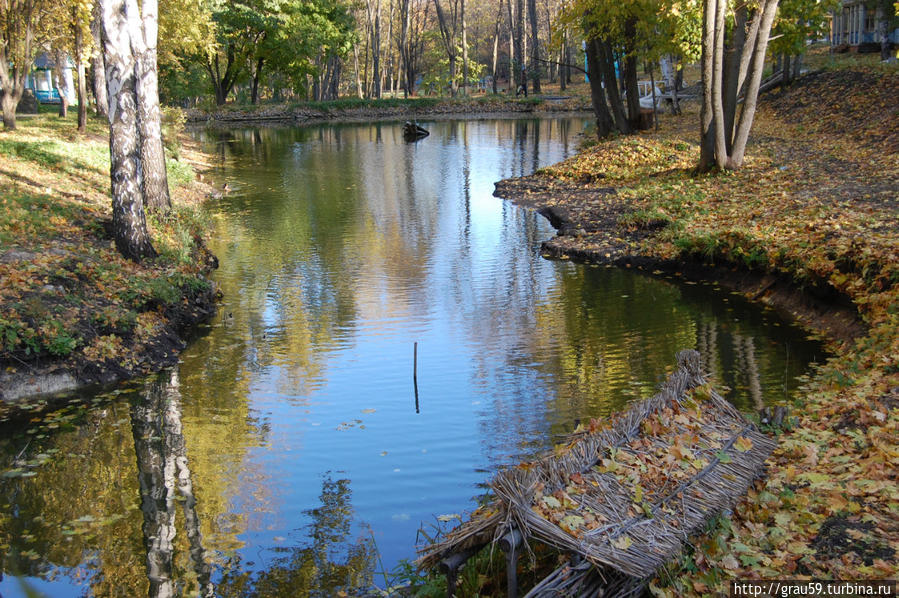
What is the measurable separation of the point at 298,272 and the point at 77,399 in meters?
6.30

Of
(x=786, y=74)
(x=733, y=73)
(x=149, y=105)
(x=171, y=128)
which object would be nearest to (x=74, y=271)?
(x=149, y=105)

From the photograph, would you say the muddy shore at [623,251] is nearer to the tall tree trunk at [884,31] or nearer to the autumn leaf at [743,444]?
the autumn leaf at [743,444]

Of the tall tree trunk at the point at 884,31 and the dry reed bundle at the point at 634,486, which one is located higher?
the tall tree trunk at the point at 884,31

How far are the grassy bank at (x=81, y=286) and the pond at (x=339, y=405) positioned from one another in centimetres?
55

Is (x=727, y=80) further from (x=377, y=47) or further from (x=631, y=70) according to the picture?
(x=377, y=47)

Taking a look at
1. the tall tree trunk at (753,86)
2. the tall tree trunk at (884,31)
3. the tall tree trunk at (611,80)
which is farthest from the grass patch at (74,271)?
the tall tree trunk at (884,31)

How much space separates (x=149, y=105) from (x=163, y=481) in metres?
9.28

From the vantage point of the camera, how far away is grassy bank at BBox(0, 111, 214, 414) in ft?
32.1

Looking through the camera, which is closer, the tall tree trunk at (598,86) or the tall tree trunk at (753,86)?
the tall tree trunk at (753,86)

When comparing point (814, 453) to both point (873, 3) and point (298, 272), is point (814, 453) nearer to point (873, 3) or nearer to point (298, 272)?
point (298, 272)

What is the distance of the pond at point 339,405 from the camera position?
6.50 meters

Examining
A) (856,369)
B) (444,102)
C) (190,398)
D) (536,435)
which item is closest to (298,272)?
(190,398)

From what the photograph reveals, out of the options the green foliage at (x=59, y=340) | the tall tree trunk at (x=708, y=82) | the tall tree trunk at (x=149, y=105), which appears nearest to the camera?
the green foliage at (x=59, y=340)

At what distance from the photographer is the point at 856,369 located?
8734 millimetres
